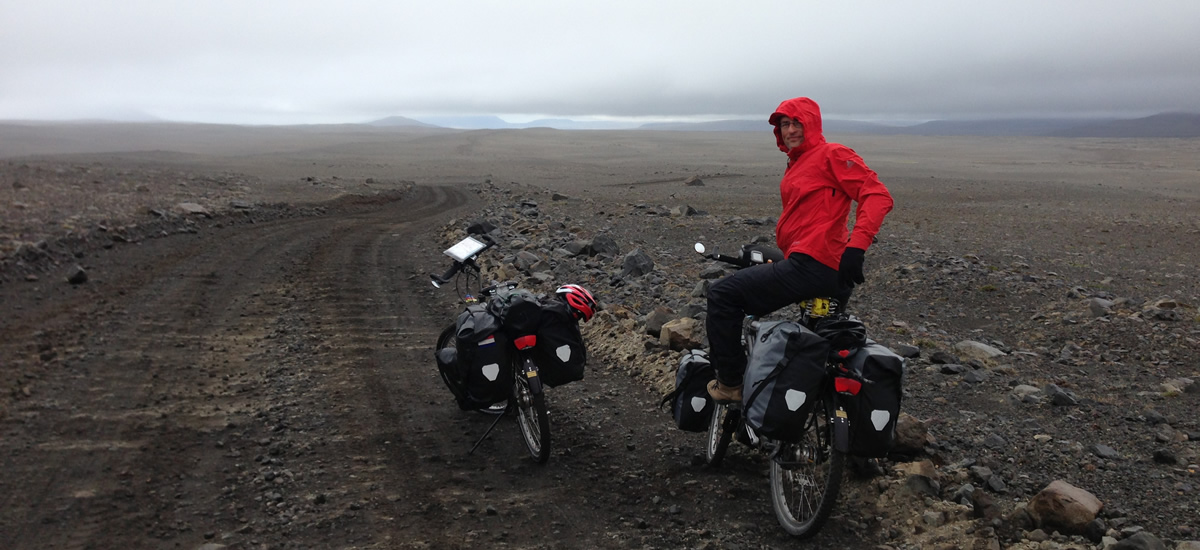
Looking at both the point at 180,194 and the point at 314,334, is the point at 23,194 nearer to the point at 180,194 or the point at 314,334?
the point at 180,194

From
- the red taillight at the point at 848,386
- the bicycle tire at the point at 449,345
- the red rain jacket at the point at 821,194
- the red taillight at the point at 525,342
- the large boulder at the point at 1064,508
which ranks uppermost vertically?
the red rain jacket at the point at 821,194

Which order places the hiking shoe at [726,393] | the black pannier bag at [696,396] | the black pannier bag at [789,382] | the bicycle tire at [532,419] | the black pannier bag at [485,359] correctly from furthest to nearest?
1. the black pannier bag at [485,359]
2. the bicycle tire at [532,419]
3. the black pannier bag at [696,396]
4. the hiking shoe at [726,393]
5. the black pannier bag at [789,382]

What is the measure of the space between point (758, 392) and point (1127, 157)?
96.2 meters

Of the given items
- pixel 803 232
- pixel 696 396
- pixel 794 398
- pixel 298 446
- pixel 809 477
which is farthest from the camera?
pixel 298 446

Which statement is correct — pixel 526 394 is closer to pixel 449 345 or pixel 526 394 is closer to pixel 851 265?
pixel 449 345

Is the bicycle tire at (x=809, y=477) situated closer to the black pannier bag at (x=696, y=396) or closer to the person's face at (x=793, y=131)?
the black pannier bag at (x=696, y=396)

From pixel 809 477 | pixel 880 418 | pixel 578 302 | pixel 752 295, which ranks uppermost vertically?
pixel 752 295

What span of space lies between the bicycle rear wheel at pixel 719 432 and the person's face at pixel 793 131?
5.03 feet

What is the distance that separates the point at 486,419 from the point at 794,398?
283 cm

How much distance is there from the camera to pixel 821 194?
394 cm

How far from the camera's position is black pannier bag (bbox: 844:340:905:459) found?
352 centimetres

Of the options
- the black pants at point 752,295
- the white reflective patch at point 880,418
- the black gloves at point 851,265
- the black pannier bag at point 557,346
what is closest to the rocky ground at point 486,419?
the black pannier bag at point 557,346

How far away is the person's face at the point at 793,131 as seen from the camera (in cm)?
409

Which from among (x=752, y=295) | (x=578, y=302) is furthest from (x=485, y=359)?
(x=752, y=295)
